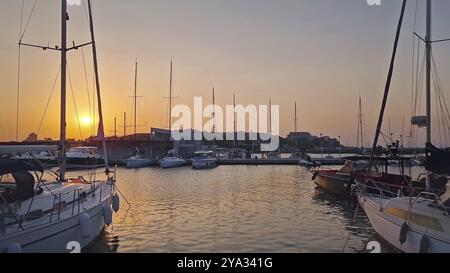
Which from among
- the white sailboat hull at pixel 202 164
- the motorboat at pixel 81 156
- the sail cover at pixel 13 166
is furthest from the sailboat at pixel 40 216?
the white sailboat hull at pixel 202 164

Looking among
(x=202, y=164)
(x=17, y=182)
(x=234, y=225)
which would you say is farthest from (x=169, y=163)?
(x=17, y=182)

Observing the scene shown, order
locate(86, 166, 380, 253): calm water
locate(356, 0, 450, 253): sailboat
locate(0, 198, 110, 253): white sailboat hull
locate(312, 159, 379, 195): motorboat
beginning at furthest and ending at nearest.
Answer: locate(312, 159, 379, 195): motorboat, locate(86, 166, 380, 253): calm water, locate(356, 0, 450, 253): sailboat, locate(0, 198, 110, 253): white sailboat hull

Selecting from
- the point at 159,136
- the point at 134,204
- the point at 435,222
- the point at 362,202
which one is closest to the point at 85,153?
the point at 159,136

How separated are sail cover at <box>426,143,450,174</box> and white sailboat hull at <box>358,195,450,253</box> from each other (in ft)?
6.04

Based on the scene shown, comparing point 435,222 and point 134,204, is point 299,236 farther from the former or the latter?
point 134,204

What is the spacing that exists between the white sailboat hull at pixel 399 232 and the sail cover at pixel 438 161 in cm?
184

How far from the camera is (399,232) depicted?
1241 centimetres

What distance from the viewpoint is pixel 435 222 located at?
36.3ft

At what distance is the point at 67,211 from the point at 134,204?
41.6 feet

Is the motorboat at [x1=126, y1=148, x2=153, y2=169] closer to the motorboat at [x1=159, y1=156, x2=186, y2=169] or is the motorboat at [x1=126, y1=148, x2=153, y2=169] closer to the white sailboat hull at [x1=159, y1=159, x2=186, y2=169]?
the motorboat at [x1=159, y1=156, x2=186, y2=169]

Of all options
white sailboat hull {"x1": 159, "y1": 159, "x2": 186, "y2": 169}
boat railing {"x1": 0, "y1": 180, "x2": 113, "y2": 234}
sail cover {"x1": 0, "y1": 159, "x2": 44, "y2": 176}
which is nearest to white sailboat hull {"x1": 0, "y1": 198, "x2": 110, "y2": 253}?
boat railing {"x1": 0, "y1": 180, "x2": 113, "y2": 234}

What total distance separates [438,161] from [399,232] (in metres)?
2.80

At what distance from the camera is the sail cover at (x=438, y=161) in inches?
527

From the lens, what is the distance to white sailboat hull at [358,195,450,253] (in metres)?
10.4
